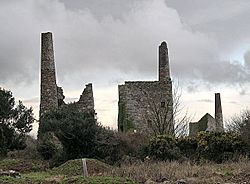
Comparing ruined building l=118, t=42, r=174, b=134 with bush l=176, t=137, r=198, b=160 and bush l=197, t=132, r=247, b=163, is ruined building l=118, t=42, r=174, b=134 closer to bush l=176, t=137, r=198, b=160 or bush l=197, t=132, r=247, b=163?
bush l=176, t=137, r=198, b=160

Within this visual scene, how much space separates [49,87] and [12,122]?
4657mm

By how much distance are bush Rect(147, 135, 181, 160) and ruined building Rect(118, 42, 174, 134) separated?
14.1m

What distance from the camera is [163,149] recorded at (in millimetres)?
26906

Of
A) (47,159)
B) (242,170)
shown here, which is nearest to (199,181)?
(242,170)

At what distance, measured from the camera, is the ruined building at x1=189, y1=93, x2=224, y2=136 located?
1844 inches

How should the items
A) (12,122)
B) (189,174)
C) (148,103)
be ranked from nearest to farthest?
1. (189,174)
2. (12,122)
3. (148,103)

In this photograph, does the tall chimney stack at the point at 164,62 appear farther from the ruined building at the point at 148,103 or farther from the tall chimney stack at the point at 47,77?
the tall chimney stack at the point at 47,77

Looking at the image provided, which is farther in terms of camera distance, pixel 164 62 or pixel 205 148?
pixel 164 62

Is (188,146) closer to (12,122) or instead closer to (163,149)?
(163,149)

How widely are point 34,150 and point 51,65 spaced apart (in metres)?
8.58

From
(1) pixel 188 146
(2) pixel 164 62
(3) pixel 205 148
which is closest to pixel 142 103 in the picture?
(2) pixel 164 62

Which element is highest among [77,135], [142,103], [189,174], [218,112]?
[142,103]

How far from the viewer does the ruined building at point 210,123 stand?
46.8 meters

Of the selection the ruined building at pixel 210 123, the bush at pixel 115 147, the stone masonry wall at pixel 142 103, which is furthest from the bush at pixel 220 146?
the ruined building at pixel 210 123
